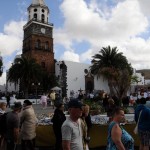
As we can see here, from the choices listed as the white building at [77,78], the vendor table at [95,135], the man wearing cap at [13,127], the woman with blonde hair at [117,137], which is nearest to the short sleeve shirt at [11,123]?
the man wearing cap at [13,127]

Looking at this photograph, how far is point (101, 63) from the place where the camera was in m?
53.7

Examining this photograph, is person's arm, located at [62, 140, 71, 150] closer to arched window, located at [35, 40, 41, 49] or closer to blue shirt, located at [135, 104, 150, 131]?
blue shirt, located at [135, 104, 150, 131]

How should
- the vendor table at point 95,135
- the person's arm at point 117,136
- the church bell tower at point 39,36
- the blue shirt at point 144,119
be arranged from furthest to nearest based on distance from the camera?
the church bell tower at point 39,36 < the vendor table at point 95,135 < the blue shirt at point 144,119 < the person's arm at point 117,136

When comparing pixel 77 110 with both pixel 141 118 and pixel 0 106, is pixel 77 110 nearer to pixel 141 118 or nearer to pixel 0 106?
pixel 141 118

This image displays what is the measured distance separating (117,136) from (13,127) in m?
3.95

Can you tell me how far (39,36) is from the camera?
61125 mm

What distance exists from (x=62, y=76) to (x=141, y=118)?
1972 inches

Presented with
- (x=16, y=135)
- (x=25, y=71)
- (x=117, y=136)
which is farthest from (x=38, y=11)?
(x=117, y=136)

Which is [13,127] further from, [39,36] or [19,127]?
[39,36]

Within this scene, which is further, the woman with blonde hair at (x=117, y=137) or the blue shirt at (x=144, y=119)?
the blue shirt at (x=144, y=119)

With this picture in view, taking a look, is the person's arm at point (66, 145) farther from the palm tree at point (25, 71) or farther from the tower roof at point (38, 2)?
the tower roof at point (38, 2)

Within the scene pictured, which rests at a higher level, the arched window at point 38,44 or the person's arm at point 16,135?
the arched window at point 38,44

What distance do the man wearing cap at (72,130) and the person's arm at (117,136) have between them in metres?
0.51

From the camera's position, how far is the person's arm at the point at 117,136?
4.26 meters
